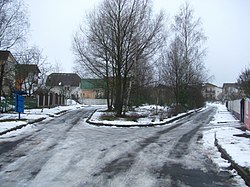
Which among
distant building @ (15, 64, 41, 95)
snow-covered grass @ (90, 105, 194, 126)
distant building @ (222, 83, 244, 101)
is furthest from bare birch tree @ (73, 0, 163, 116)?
distant building @ (222, 83, 244, 101)

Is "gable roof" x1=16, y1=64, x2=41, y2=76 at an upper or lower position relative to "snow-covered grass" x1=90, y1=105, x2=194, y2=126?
upper

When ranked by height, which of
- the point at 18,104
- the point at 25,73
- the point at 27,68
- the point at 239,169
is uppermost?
the point at 27,68

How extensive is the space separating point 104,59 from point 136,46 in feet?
17.8

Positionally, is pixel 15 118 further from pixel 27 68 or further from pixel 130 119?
pixel 27 68

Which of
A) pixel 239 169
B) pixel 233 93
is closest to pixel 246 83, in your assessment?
pixel 239 169

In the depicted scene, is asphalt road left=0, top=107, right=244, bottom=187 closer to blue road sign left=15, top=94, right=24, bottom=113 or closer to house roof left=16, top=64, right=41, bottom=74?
blue road sign left=15, top=94, right=24, bottom=113

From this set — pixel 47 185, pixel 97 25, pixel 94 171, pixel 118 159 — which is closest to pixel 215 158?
pixel 118 159

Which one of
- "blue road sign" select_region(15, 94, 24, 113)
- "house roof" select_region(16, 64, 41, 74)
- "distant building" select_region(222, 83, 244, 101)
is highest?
"house roof" select_region(16, 64, 41, 74)

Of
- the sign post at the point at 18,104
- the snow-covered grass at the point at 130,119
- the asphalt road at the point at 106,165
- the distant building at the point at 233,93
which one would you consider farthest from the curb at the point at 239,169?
the distant building at the point at 233,93

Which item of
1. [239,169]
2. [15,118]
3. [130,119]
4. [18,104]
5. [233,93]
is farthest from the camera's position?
[233,93]

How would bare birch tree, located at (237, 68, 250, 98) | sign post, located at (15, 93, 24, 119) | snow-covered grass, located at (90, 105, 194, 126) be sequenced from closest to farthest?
1. snow-covered grass, located at (90, 105, 194, 126)
2. sign post, located at (15, 93, 24, 119)
3. bare birch tree, located at (237, 68, 250, 98)

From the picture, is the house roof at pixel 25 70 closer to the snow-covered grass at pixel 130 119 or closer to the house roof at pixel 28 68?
the house roof at pixel 28 68

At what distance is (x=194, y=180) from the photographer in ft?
25.8

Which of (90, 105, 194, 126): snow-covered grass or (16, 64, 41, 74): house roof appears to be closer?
(90, 105, 194, 126): snow-covered grass
